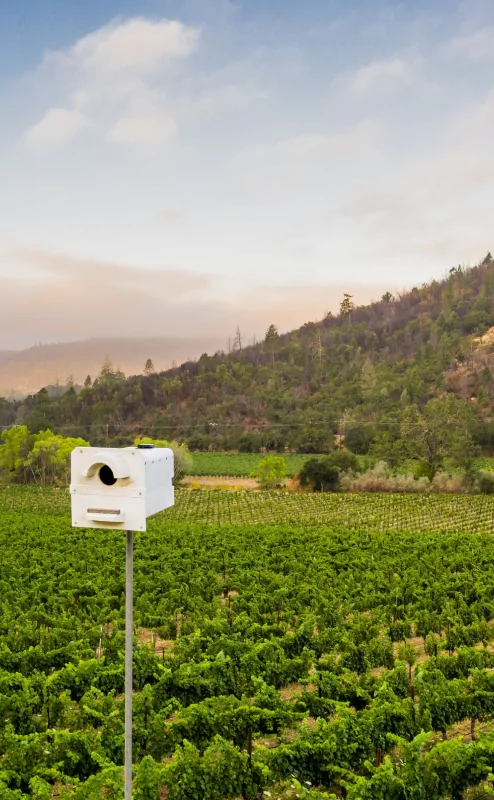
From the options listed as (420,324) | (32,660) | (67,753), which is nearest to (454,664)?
(67,753)

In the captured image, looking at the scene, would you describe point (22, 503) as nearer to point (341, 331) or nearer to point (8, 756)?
point (8, 756)

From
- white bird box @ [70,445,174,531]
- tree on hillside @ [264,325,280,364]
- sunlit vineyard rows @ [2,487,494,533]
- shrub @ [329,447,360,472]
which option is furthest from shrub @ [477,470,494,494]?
tree on hillside @ [264,325,280,364]

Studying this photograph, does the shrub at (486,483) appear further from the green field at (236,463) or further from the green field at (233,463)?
the green field at (233,463)

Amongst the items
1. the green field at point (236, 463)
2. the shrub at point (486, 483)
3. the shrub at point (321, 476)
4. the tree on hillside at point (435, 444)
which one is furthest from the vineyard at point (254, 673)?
the green field at point (236, 463)

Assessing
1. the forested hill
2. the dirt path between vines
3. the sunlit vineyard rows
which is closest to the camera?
the sunlit vineyard rows

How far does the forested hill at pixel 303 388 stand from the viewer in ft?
375

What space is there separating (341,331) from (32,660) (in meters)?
180

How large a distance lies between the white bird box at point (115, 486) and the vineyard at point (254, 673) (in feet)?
13.6

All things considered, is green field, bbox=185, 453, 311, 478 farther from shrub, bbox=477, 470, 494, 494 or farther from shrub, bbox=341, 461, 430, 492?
shrub, bbox=477, 470, 494, 494

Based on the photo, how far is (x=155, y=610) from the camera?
54.1 ft

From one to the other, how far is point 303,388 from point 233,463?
191ft

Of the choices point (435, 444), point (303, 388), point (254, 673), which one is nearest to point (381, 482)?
point (435, 444)

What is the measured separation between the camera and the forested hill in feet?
Answer: 375

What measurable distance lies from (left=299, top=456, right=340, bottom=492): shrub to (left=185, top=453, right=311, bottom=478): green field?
12.6 metres
